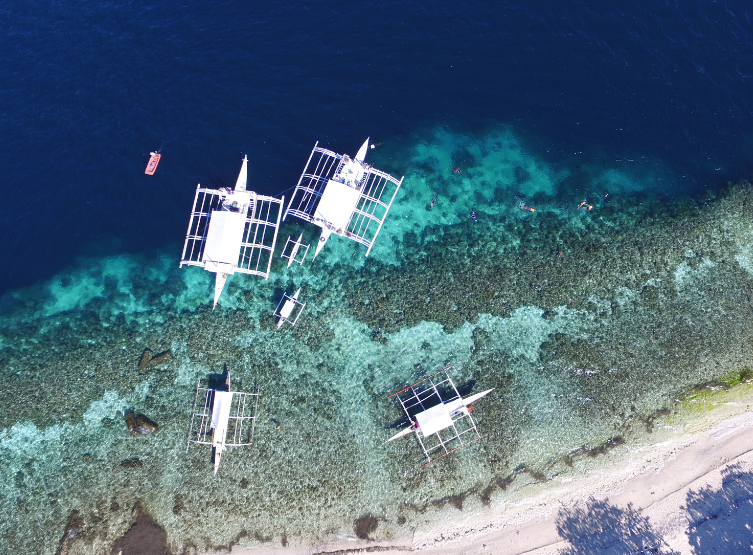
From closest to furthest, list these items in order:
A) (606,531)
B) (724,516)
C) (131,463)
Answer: (724,516) < (606,531) < (131,463)

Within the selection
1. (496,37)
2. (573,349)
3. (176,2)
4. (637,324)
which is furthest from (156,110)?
(637,324)

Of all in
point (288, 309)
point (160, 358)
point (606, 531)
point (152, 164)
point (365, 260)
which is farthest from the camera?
point (152, 164)

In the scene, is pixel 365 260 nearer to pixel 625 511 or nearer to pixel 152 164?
pixel 152 164

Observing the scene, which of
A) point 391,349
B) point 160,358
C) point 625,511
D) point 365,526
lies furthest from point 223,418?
point 625,511

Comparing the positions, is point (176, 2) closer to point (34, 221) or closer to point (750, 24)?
point (34, 221)

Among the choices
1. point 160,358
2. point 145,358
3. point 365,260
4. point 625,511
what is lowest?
point 625,511

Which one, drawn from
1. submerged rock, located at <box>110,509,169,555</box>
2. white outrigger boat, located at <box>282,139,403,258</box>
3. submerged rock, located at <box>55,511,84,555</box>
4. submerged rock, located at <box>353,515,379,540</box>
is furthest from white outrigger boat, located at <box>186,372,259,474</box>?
white outrigger boat, located at <box>282,139,403,258</box>
